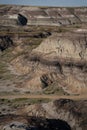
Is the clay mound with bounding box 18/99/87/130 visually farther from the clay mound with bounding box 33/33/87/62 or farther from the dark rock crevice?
the dark rock crevice

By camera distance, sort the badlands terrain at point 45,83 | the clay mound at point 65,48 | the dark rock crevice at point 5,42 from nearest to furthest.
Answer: the badlands terrain at point 45,83 → the clay mound at point 65,48 → the dark rock crevice at point 5,42

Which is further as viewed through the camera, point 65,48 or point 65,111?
point 65,48

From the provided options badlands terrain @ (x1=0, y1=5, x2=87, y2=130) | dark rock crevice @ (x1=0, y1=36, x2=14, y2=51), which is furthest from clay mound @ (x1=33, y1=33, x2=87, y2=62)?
dark rock crevice @ (x1=0, y1=36, x2=14, y2=51)

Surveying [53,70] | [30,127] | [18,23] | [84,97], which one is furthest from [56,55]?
[18,23]

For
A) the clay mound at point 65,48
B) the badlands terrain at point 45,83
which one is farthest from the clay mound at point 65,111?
the clay mound at point 65,48

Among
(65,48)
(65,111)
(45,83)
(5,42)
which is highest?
(65,111)

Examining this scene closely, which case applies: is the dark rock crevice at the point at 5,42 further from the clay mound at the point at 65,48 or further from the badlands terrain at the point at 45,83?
the clay mound at the point at 65,48

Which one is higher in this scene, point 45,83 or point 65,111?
point 65,111

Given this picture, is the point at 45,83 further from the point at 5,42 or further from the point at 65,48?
the point at 5,42

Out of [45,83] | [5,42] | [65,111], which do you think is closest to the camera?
[65,111]

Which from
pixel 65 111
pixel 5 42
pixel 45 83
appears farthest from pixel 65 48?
pixel 5 42
